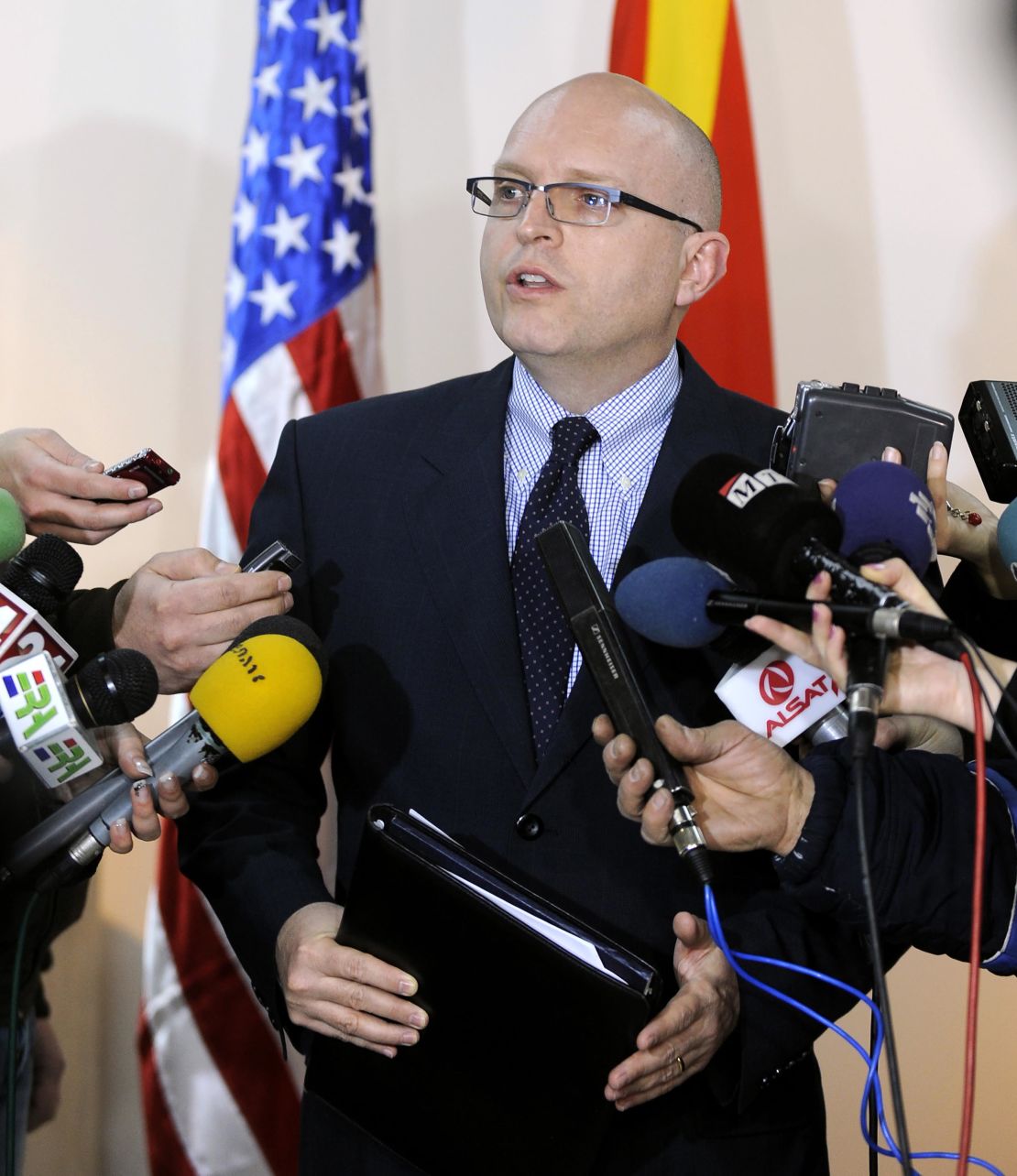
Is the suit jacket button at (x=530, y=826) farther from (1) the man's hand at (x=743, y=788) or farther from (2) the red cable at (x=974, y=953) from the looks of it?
(2) the red cable at (x=974, y=953)

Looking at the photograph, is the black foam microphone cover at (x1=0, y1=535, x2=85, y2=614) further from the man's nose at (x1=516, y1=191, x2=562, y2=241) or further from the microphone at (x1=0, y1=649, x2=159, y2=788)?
the man's nose at (x1=516, y1=191, x2=562, y2=241)

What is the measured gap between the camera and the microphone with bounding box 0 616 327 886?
1415 mm

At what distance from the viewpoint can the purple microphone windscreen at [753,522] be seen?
135 cm

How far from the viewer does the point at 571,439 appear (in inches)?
81.1

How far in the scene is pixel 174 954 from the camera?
2.77 metres

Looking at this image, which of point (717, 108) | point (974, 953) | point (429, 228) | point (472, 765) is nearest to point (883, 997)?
point (974, 953)

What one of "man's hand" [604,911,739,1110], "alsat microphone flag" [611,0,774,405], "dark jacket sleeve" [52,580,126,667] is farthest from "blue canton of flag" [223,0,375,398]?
"man's hand" [604,911,739,1110]

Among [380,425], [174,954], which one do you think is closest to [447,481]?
[380,425]

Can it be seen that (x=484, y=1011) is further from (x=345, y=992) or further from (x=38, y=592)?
(x=38, y=592)

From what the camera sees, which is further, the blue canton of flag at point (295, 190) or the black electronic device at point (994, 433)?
the blue canton of flag at point (295, 190)

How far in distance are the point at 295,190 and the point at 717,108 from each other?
1.00 m

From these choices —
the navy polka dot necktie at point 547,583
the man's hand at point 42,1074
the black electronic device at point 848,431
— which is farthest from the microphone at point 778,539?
the man's hand at point 42,1074

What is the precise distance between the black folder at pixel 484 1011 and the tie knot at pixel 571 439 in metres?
0.71

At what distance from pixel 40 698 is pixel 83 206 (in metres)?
2.19
